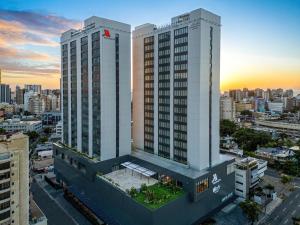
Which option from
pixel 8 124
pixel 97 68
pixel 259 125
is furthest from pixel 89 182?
pixel 259 125

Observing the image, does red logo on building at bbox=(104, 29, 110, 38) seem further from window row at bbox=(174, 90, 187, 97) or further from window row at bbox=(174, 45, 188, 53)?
window row at bbox=(174, 90, 187, 97)

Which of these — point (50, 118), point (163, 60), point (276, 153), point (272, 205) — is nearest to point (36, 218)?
point (163, 60)

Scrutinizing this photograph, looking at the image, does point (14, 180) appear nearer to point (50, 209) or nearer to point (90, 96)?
point (50, 209)

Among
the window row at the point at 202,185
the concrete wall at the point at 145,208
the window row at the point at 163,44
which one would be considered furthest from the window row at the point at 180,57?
the window row at the point at 202,185

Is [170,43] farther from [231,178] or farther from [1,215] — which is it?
[1,215]

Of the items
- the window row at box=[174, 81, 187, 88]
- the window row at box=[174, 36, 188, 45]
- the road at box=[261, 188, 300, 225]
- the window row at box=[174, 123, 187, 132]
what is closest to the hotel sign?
the road at box=[261, 188, 300, 225]

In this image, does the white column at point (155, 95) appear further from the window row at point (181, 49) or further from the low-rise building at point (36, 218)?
the low-rise building at point (36, 218)
